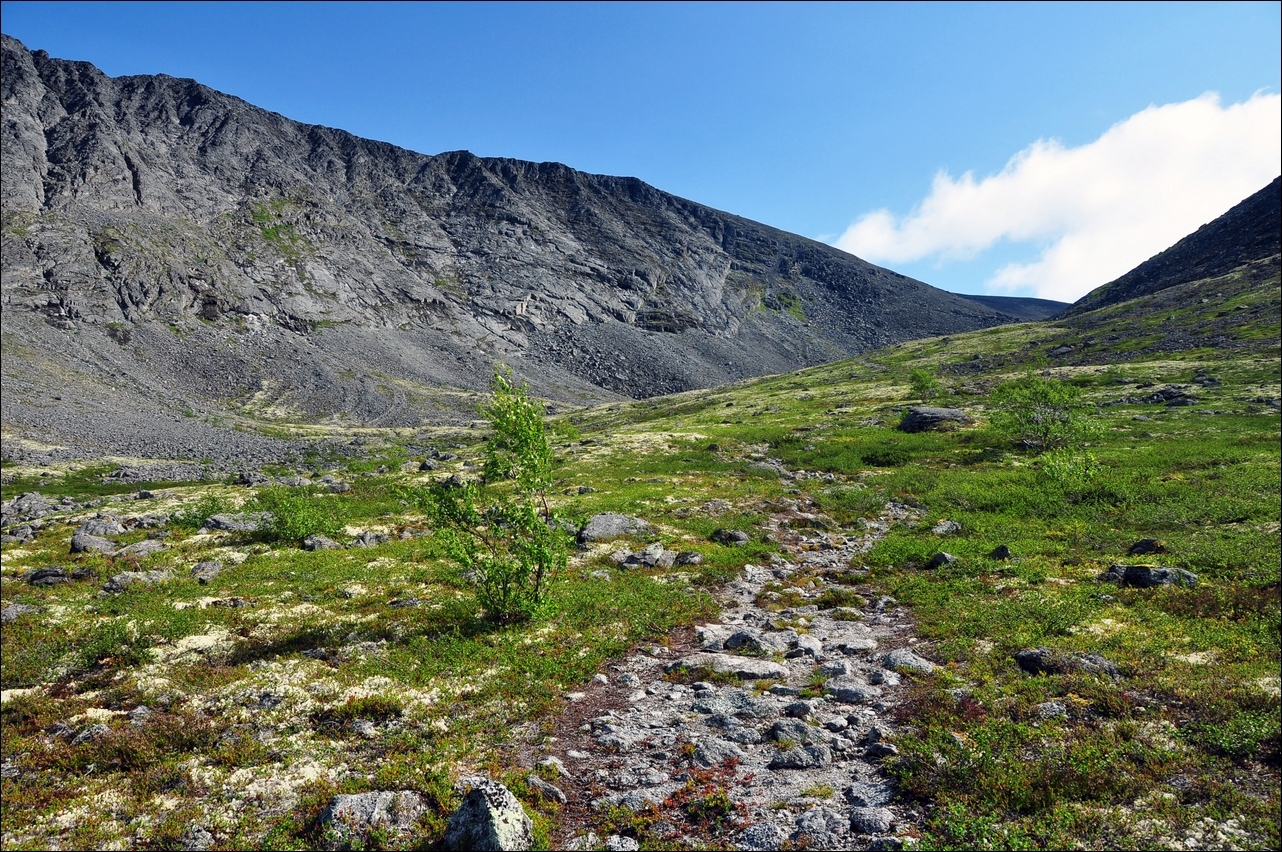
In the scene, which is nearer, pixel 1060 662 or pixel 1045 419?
pixel 1060 662

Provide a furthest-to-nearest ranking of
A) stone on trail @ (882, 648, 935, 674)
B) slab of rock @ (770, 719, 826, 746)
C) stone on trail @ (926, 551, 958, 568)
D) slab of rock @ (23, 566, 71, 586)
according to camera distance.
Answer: slab of rock @ (23, 566, 71, 586) < stone on trail @ (926, 551, 958, 568) < stone on trail @ (882, 648, 935, 674) < slab of rock @ (770, 719, 826, 746)

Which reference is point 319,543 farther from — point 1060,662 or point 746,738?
point 1060,662

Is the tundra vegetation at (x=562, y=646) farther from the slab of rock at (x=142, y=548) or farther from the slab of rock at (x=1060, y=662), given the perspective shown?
the slab of rock at (x=142, y=548)

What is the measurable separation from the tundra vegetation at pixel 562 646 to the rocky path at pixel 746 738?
57 centimetres

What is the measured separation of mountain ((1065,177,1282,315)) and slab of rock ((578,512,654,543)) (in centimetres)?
18286

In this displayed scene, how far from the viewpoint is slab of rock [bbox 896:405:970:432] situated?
64319 millimetres

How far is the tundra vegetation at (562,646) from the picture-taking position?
9805 mm

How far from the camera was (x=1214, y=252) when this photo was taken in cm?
15862

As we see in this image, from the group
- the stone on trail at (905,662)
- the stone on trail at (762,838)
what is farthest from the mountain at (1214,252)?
the stone on trail at (762,838)

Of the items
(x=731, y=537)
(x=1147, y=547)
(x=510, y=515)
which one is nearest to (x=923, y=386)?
(x=731, y=537)

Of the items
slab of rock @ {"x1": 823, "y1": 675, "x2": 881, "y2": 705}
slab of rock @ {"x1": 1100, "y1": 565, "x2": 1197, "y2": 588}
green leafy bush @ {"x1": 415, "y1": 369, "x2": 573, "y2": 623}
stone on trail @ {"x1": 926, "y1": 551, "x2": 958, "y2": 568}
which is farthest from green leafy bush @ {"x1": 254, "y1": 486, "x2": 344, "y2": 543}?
slab of rock @ {"x1": 1100, "y1": 565, "x2": 1197, "y2": 588}

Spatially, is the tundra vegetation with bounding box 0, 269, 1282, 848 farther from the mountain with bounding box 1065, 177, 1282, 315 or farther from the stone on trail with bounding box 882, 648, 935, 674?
the mountain with bounding box 1065, 177, 1282, 315

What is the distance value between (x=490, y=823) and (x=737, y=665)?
897 centimetres

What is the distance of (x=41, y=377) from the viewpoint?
104 metres
